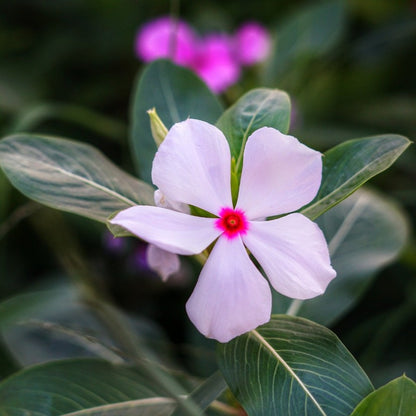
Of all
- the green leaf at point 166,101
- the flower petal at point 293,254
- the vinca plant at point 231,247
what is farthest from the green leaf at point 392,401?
the green leaf at point 166,101

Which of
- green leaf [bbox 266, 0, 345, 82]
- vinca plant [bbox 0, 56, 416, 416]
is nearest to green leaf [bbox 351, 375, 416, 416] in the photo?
vinca plant [bbox 0, 56, 416, 416]

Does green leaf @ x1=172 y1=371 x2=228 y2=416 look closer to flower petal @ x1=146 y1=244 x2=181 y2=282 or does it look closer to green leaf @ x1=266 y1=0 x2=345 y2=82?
flower petal @ x1=146 y1=244 x2=181 y2=282

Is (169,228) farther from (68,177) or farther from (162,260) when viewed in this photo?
(68,177)

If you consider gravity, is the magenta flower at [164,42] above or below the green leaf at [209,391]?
above

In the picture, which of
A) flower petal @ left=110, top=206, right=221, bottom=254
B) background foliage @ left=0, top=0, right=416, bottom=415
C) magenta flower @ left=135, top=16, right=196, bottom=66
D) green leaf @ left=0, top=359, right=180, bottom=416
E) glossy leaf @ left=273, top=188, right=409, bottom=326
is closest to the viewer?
flower petal @ left=110, top=206, right=221, bottom=254

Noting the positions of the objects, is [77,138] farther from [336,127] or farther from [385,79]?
[385,79]

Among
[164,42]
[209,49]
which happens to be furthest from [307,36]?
[164,42]

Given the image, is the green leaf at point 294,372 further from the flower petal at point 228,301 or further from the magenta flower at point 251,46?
the magenta flower at point 251,46
